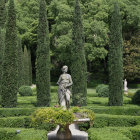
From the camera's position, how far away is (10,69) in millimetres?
15328

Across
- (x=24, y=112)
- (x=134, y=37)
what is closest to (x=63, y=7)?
(x=134, y=37)

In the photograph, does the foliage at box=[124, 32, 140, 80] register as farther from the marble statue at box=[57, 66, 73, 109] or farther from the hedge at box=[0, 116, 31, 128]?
the hedge at box=[0, 116, 31, 128]

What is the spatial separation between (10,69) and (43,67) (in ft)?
8.33

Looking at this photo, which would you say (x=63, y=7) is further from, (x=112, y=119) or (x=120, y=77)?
(x=112, y=119)

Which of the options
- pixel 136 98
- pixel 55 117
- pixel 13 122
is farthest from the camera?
pixel 136 98

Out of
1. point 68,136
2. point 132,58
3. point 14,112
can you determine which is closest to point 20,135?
point 68,136

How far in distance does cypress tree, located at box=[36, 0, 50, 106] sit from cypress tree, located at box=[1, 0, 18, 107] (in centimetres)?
181

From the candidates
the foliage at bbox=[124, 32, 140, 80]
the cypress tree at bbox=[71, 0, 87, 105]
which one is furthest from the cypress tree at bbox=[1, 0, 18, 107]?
the foliage at bbox=[124, 32, 140, 80]

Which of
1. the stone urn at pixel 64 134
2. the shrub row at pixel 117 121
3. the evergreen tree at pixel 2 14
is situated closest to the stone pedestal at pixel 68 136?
the stone urn at pixel 64 134

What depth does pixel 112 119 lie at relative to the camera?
1135 cm

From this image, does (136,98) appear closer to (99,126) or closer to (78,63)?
(78,63)

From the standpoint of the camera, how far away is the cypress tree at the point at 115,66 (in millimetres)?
15723

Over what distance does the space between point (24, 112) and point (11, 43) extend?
18.6 feet

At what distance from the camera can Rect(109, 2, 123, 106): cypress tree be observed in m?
15.7
